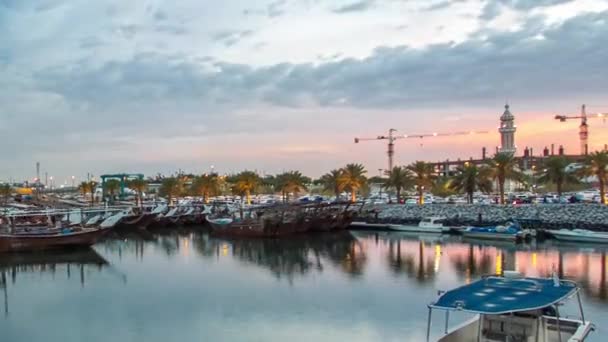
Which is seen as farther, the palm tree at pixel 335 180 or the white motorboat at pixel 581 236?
the palm tree at pixel 335 180

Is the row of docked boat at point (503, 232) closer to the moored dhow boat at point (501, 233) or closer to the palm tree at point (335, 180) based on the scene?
the moored dhow boat at point (501, 233)

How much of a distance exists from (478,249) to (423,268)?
884cm

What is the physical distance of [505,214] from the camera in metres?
49.4

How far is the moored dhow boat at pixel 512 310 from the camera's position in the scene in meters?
11.9

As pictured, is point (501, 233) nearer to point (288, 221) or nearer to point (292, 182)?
point (288, 221)

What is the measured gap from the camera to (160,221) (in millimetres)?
59625

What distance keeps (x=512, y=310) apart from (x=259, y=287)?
16.0m

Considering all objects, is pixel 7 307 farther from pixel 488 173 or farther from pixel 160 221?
pixel 488 173

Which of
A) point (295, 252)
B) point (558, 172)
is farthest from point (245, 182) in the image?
point (295, 252)

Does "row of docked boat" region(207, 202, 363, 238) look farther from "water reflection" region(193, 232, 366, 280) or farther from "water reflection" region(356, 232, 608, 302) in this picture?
"water reflection" region(356, 232, 608, 302)

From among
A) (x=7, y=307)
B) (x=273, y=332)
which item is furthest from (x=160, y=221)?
(x=273, y=332)

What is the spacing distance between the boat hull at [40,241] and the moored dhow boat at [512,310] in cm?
3161

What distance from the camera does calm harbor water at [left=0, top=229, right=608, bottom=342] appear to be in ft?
62.3

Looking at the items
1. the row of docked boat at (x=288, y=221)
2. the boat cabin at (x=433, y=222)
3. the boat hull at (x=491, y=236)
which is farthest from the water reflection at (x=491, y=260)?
the row of docked boat at (x=288, y=221)
